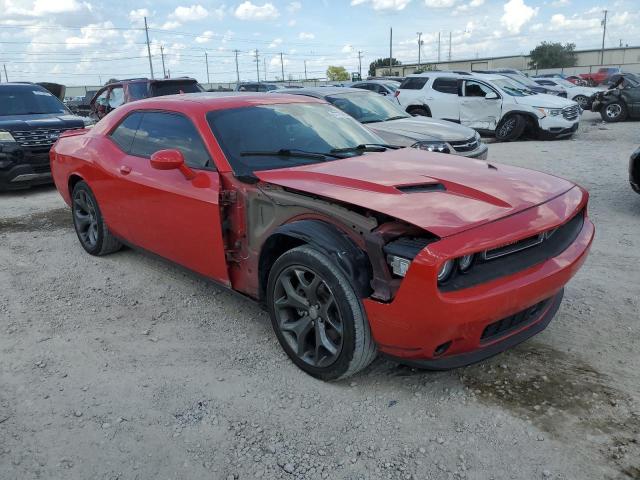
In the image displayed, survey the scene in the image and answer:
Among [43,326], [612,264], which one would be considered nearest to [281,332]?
[43,326]

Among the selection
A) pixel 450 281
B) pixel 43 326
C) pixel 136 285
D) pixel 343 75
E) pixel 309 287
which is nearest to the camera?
pixel 450 281

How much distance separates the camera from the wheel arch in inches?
103

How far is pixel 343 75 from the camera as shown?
3728 inches

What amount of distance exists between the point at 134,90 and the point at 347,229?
10.8m

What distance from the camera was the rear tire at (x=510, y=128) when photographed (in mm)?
12867

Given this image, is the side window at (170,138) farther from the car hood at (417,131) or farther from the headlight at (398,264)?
the car hood at (417,131)

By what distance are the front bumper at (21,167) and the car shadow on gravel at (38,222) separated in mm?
1323

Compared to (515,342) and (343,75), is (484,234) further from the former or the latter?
(343,75)

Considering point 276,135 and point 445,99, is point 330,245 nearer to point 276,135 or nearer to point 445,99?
point 276,135

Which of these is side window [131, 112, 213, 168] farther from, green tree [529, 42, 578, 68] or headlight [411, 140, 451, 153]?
green tree [529, 42, 578, 68]

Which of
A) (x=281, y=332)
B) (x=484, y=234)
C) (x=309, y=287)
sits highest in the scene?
(x=484, y=234)

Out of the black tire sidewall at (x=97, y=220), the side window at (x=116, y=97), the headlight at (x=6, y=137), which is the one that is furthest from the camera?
the side window at (x=116, y=97)

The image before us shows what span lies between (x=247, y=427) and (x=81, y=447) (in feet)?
2.60

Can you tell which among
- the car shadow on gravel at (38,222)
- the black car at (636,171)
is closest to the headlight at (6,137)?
the car shadow on gravel at (38,222)
